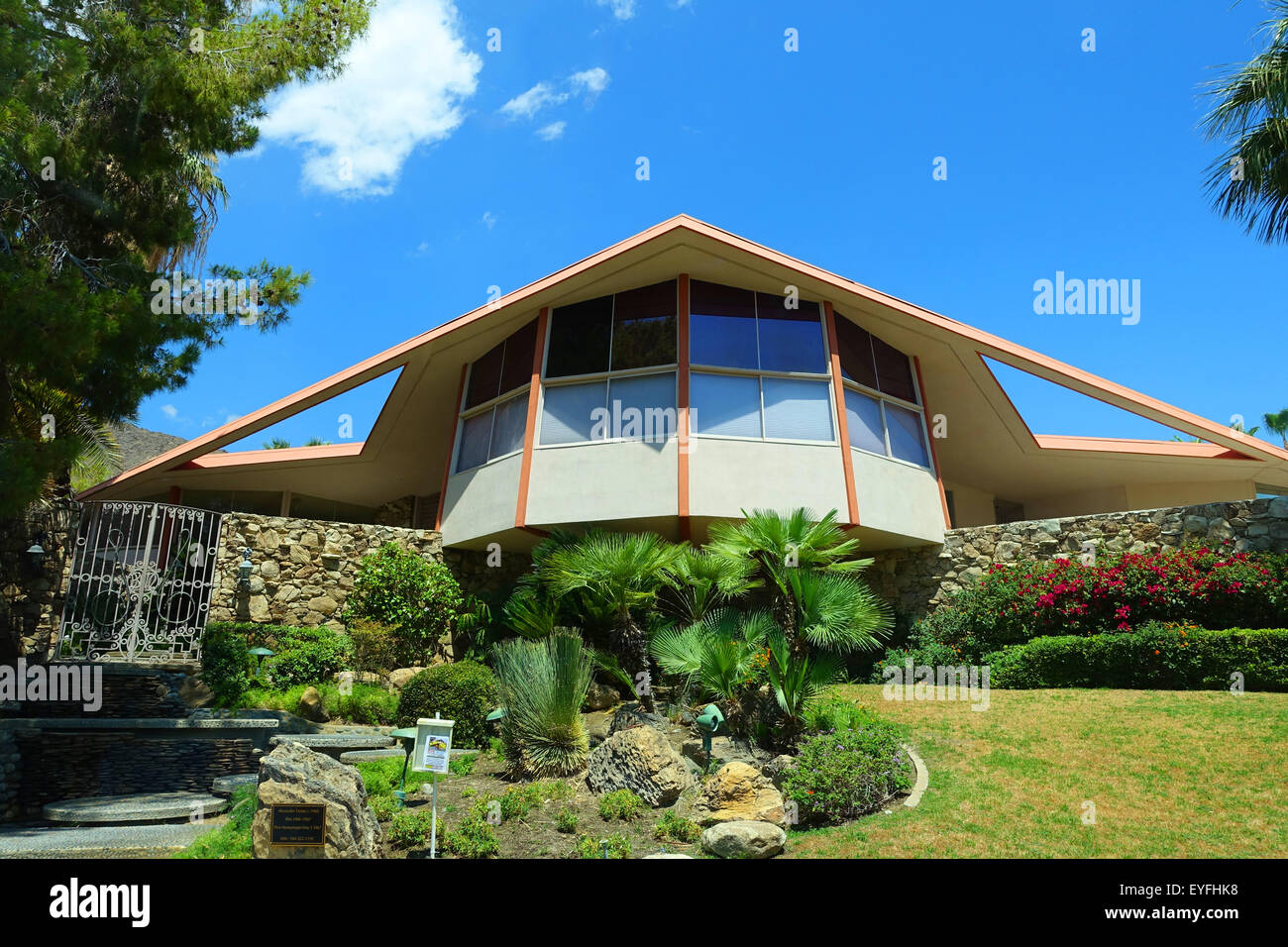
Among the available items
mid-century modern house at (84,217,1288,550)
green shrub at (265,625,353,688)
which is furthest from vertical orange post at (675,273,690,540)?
green shrub at (265,625,353,688)

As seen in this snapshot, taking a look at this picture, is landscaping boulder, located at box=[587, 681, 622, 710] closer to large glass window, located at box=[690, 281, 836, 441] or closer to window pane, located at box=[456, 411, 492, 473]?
large glass window, located at box=[690, 281, 836, 441]

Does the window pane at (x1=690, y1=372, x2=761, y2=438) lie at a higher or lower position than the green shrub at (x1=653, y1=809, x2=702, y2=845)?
higher

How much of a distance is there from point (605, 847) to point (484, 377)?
35.7 ft

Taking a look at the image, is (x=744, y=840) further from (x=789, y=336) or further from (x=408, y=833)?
(x=789, y=336)

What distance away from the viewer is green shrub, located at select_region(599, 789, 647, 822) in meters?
7.56

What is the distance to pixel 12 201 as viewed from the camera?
10.5 m

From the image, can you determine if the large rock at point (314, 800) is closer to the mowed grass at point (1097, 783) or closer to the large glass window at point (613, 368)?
the mowed grass at point (1097, 783)

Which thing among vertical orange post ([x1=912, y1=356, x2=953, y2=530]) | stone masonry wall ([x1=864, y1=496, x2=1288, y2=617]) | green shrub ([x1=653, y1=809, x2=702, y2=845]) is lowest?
green shrub ([x1=653, y1=809, x2=702, y2=845])

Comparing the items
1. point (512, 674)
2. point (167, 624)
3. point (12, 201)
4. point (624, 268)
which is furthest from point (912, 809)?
point (12, 201)

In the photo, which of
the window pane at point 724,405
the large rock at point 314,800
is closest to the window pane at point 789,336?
the window pane at point 724,405

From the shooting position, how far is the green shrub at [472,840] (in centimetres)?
659

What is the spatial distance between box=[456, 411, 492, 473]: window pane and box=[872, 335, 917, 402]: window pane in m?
7.22

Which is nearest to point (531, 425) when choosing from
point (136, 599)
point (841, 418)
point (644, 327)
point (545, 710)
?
point (644, 327)
